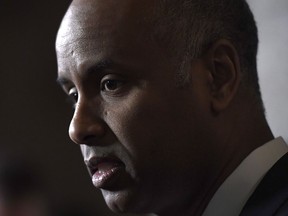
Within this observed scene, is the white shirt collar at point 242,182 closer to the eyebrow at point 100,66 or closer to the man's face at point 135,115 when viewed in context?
the man's face at point 135,115

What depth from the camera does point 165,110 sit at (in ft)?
2.31

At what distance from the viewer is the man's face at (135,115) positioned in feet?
2.30

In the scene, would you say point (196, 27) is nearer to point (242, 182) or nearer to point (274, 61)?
point (242, 182)

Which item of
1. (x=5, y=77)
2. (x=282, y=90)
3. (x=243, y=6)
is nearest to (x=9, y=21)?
(x=5, y=77)

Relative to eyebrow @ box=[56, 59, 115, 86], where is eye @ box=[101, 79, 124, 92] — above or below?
below

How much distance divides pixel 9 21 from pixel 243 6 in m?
1.20

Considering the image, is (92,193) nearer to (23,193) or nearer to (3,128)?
(23,193)

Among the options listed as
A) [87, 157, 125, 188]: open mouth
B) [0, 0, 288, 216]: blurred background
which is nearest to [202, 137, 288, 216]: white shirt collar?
[87, 157, 125, 188]: open mouth

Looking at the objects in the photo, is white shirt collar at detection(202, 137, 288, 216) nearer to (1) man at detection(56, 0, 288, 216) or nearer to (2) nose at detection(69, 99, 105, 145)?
(1) man at detection(56, 0, 288, 216)

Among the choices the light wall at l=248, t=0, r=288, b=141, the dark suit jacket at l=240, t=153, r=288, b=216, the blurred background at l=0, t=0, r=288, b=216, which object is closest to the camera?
the dark suit jacket at l=240, t=153, r=288, b=216

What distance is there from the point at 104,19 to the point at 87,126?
0.15m

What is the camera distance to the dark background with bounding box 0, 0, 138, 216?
5.83 ft

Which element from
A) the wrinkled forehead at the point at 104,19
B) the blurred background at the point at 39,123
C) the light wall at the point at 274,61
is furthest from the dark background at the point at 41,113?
the wrinkled forehead at the point at 104,19

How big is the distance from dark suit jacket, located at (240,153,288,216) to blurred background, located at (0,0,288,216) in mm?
1123
